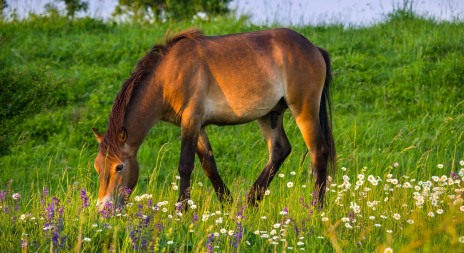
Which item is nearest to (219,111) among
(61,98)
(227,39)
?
(227,39)

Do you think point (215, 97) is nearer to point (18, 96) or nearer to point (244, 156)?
point (244, 156)

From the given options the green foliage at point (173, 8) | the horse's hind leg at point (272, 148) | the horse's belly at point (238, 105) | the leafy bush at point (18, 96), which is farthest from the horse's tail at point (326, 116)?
the green foliage at point (173, 8)

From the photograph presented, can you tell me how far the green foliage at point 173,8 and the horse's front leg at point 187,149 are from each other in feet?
33.6

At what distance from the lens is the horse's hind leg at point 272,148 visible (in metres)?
5.85

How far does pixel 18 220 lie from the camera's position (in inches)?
159

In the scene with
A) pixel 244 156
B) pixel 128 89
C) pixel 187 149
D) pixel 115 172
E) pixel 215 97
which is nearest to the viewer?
pixel 115 172

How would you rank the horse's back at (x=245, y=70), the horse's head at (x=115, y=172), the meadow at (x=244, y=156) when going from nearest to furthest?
the meadow at (x=244, y=156)
the horse's head at (x=115, y=172)
the horse's back at (x=245, y=70)

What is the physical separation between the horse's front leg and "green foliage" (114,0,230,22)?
10238 mm

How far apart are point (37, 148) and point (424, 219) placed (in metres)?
5.95

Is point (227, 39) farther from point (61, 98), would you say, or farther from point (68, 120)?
point (61, 98)

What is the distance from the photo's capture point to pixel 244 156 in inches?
291

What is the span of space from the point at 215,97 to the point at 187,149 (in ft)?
2.09

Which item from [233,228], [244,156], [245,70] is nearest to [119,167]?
[233,228]

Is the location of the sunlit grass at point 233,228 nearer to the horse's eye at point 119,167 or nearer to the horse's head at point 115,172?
the horse's head at point 115,172
